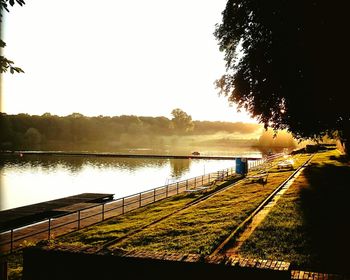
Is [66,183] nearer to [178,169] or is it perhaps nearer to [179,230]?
[178,169]

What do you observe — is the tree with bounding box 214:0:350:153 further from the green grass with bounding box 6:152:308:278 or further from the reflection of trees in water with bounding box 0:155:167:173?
the reflection of trees in water with bounding box 0:155:167:173

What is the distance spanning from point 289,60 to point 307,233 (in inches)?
339

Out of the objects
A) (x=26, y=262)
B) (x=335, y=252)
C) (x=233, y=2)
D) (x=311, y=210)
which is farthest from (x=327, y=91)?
(x=26, y=262)

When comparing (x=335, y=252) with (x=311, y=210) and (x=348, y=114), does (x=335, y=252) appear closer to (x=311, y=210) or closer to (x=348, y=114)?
(x=311, y=210)

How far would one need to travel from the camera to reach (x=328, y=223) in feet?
48.2

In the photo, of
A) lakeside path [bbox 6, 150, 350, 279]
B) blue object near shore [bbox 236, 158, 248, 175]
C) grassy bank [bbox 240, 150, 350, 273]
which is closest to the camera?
grassy bank [bbox 240, 150, 350, 273]

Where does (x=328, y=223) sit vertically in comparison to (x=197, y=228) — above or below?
above

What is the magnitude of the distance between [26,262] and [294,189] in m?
18.2

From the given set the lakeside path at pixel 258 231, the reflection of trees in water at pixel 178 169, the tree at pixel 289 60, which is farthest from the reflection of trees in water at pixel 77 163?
the lakeside path at pixel 258 231

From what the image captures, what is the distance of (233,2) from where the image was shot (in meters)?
21.0

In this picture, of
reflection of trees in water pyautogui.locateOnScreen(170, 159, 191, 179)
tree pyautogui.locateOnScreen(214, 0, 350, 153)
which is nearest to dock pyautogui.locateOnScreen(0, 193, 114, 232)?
tree pyautogui.locateOnScreen(214, 0, 350, 153)

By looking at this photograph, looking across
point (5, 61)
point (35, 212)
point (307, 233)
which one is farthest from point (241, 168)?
point (5, 61)

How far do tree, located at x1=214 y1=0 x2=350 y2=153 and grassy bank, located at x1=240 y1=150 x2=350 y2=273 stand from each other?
5232 millimetres

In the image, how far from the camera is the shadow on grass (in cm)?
1057
